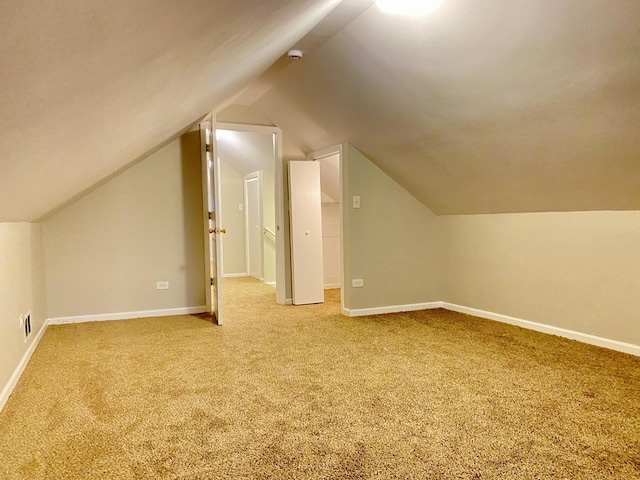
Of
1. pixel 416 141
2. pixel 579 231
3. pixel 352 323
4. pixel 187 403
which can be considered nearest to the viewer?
pixel 187 403

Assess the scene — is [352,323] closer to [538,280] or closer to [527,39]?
[538,280]

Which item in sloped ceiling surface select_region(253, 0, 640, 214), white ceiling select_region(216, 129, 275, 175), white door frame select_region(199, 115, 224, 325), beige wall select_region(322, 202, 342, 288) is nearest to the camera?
sloped ceiling surface select_region(253, 0, 640, 214)

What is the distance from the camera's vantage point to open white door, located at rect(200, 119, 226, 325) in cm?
382

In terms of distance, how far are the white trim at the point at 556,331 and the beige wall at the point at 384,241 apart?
1.67 ft

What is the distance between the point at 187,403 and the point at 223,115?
3341mm

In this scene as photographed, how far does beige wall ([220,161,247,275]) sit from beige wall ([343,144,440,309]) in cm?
383

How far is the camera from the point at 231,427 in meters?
1.94

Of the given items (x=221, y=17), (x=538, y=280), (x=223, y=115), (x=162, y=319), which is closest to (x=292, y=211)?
(x=223, y=115)

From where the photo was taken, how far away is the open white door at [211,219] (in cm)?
382

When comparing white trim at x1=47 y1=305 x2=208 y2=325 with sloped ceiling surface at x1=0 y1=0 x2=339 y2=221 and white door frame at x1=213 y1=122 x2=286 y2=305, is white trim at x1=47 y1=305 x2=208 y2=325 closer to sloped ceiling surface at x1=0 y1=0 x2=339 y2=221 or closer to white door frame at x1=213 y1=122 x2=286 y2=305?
white door frame at x1=213 y1=122 x2=286 y2=305

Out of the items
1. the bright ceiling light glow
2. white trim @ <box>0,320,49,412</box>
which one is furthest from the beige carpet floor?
the bright ceiling light glow

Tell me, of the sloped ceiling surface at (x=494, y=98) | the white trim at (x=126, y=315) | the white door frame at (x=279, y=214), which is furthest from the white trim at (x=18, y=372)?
the sloped ceiling surface at (x=494, y=98)

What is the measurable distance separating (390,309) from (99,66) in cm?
376

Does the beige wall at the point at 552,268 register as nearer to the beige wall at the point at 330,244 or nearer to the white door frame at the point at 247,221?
the beige wall at the point at 330,244
